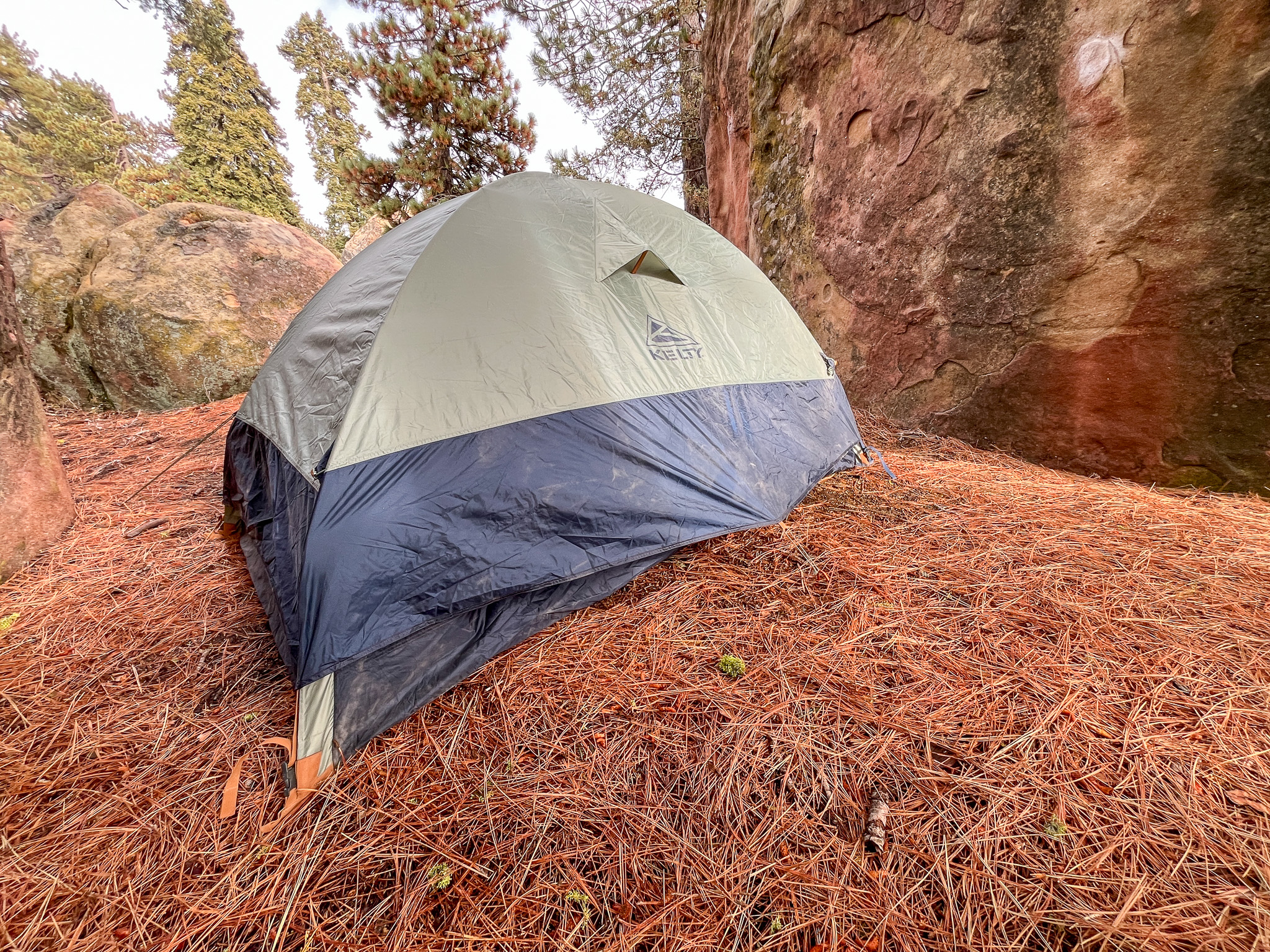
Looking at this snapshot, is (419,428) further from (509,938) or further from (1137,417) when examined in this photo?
(1137,417)

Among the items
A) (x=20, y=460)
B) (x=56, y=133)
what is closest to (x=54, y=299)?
(x=20, y=460)

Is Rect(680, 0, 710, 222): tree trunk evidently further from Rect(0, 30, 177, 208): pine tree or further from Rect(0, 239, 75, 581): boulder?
Rect(0, 30, 177, 208): pine tree

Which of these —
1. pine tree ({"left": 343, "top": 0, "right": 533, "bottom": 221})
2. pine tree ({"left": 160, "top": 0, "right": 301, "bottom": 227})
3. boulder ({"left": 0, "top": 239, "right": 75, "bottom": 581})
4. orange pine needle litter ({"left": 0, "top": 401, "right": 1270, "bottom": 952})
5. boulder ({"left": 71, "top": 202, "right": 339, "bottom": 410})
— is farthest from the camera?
pine tree ({"left": 160, "top": 0, "right": 301, "bottom": 227})

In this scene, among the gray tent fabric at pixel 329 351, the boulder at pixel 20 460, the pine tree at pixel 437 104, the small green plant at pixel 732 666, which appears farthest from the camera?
the pine tree at pixel 437 104

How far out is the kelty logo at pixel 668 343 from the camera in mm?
1953

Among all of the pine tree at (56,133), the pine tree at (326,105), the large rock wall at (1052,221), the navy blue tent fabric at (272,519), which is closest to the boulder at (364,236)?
the pine tree at (326,105)

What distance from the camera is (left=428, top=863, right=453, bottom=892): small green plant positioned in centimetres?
99

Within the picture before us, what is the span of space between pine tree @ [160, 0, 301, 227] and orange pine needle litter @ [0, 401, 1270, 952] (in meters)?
14.1

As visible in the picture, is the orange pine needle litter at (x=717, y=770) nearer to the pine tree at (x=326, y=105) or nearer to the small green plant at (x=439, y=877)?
the small green plant at (x=439, y=877)

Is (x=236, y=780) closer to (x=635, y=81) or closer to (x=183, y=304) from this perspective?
(x=183, y=304)

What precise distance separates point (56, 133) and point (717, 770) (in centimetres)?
2620

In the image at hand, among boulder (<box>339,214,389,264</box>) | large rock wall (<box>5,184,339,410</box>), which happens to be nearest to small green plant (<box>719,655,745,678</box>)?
large rock wall (<box>5,184,339,410</box>)

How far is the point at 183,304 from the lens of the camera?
414 cm

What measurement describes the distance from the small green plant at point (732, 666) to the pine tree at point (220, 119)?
15.1m
